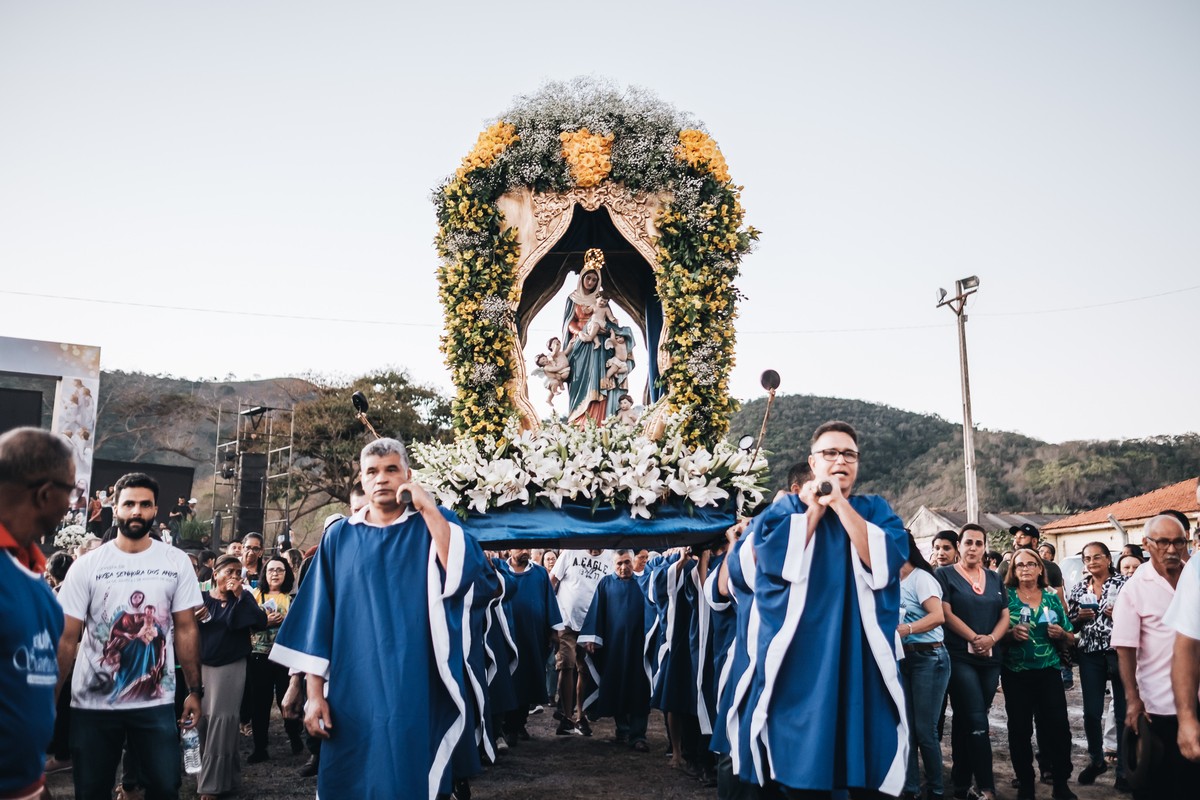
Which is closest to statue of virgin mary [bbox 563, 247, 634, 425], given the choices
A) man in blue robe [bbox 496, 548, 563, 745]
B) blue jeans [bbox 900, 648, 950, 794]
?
man in blue robe [bbox 496, 548, 563, 745]

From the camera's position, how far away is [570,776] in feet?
26.4

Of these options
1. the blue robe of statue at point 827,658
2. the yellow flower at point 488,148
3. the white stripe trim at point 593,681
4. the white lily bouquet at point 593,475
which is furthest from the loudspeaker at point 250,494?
the blue robe of statue at point 827,658

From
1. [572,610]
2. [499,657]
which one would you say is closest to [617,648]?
[572,610]

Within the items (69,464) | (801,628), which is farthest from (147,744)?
(801,628)

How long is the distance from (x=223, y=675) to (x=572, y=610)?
14.9 ft

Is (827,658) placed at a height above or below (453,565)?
below

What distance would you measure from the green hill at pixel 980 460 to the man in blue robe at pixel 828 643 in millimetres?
35982

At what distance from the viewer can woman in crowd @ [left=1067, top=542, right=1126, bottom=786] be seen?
791 centimetres

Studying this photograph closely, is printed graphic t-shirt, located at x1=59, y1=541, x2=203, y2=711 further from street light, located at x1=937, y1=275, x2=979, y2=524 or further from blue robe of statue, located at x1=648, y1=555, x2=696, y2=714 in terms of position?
street light, located at x1=937, y1=275, x2=979, y2=524

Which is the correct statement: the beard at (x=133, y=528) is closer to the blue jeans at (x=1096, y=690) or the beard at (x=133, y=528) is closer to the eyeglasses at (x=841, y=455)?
the eyeglasses at (x=841, y=455)

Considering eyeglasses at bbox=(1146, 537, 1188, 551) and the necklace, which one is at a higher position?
eyeglasses at bbox=(1146, 537, 1188, 551)

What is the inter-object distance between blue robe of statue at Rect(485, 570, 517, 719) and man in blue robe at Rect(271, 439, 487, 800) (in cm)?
352

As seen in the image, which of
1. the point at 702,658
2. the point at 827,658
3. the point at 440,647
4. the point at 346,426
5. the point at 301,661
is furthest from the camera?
the point at 346,426

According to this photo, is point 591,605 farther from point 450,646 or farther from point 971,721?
point 450,646
